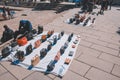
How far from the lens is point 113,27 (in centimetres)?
1087

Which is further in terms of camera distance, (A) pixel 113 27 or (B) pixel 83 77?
(A) pixel 113 27

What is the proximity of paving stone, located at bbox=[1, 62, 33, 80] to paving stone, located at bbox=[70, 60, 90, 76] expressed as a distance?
1784mm

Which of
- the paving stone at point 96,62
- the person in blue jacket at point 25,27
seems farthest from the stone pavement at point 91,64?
the person in blue jacket at point 25,27

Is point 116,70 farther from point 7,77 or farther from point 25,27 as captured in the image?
point 25,27

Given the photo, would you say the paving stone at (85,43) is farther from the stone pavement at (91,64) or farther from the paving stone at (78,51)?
the paving stone at (78,51)

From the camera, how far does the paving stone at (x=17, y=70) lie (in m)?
5.16

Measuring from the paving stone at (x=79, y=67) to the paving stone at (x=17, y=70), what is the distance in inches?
70.2

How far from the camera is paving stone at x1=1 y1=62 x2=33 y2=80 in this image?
5.16m

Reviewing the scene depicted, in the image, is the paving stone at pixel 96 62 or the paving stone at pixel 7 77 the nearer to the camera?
the paving stone at pixel 7 77

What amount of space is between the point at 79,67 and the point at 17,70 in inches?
103

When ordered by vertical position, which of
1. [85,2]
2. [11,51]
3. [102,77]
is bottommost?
[102,77]

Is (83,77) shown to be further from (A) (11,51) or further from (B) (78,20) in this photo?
(B) (78,20)

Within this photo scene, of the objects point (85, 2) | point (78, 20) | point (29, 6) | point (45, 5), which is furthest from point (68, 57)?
point (29, 6)

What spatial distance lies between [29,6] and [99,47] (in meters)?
23.1
